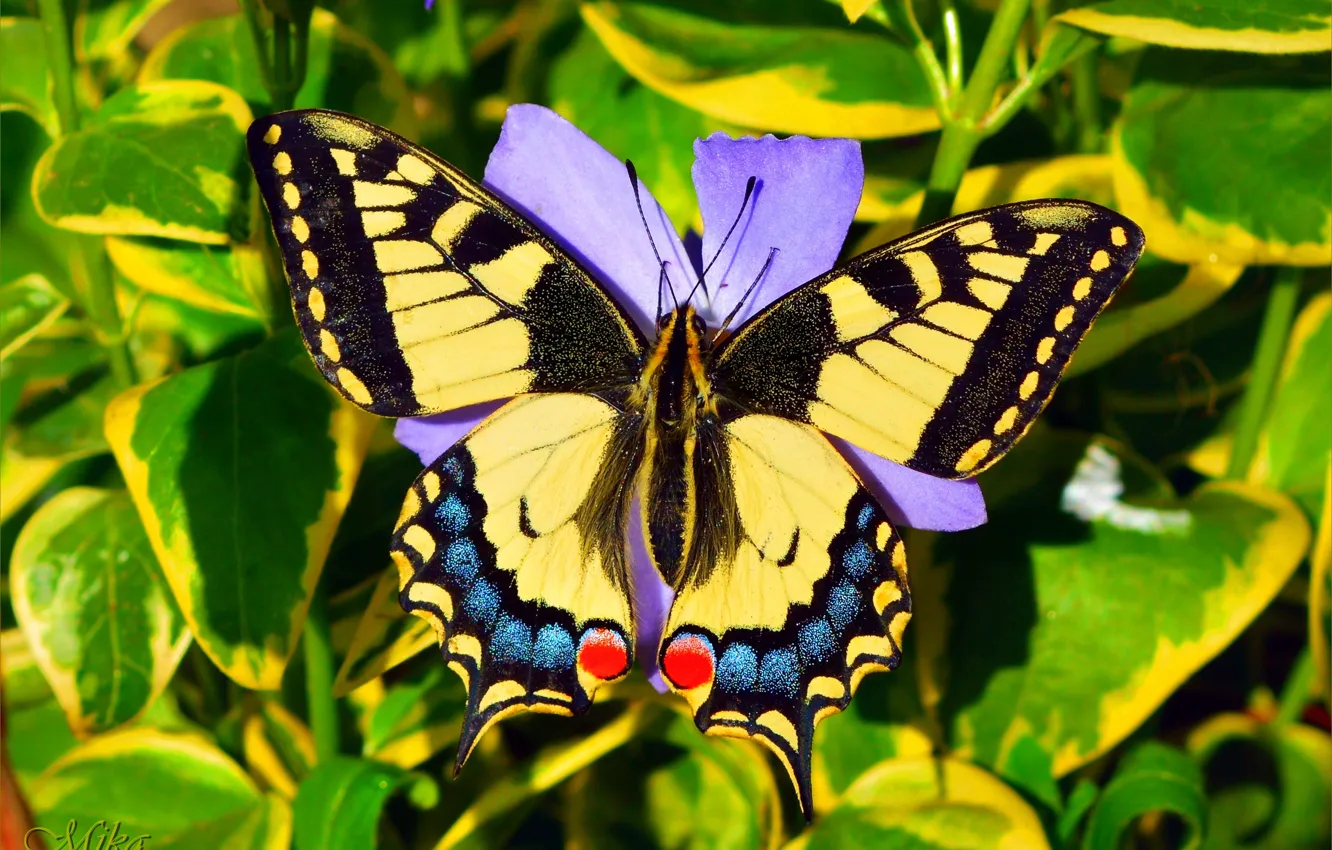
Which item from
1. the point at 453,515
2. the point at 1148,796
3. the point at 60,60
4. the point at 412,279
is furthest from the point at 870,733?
the point at 60,60

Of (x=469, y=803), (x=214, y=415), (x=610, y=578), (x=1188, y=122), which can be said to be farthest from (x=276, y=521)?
(x=1188, y=122)

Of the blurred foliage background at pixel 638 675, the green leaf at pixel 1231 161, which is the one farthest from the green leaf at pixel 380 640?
the green leaf at pixel 1231 161

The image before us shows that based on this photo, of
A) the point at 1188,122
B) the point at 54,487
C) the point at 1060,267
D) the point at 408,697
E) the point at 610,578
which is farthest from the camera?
the point at 54,487

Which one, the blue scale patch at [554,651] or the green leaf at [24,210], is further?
the green leaf at [24,210]

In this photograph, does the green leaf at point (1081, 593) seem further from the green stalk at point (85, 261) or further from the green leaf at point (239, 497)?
the green stalk at point (85, 261)

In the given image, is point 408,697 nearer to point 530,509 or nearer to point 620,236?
point 530,509
